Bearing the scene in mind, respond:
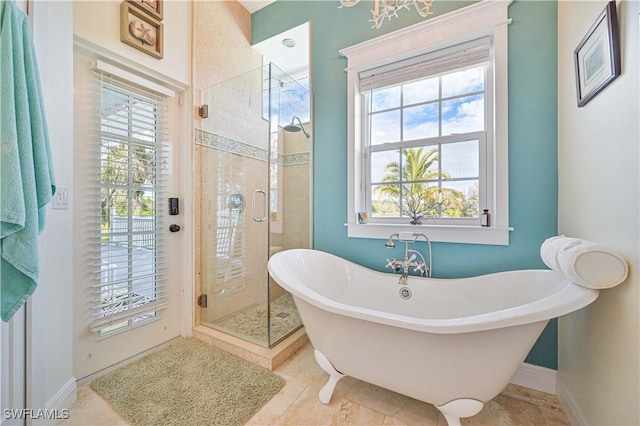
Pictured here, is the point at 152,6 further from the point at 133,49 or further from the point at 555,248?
the point at 555,248

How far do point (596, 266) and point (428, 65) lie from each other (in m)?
1.60

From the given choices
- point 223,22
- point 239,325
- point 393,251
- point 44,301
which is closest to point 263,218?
point 239,325

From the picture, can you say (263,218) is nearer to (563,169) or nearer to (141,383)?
(141,383)

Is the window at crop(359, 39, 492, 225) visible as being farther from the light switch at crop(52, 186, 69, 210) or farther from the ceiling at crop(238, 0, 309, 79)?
the light switch at crop(52, 186, 69, 210)

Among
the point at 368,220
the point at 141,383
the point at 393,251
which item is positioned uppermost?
the point at 368,220

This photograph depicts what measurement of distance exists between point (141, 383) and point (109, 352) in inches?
14.4

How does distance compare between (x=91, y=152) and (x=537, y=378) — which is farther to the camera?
(x=91, y=152)

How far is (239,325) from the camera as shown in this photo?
2117 millimetres

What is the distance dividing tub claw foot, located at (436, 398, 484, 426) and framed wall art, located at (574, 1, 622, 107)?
1.41 metres

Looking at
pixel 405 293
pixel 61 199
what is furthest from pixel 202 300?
pixel 405 293

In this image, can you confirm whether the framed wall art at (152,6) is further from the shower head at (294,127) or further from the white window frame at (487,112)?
the white window frame at (487,112)

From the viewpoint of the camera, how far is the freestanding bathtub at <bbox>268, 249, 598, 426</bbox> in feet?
3.09

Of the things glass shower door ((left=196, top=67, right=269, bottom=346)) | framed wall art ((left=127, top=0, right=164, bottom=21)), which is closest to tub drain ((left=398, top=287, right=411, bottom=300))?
glass shower door ((left=196, top=67, right=269, bottom=346))

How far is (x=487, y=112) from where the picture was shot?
1.72 m
